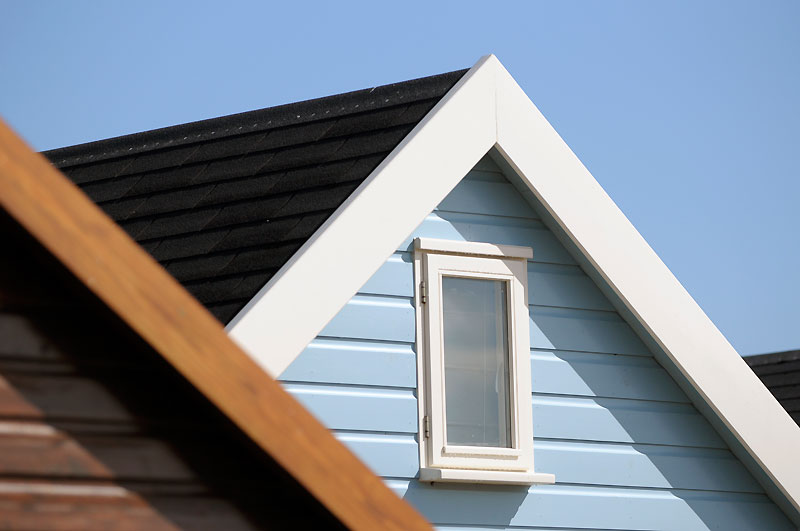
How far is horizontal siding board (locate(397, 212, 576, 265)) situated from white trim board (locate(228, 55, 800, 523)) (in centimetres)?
15

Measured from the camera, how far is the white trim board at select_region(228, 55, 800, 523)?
5.85 meters

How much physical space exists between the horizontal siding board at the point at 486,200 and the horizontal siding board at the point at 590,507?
1.53 meters

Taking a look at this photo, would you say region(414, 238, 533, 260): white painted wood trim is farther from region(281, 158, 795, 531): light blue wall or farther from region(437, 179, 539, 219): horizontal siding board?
region(437, 179, 539, 219): horizontal siding board

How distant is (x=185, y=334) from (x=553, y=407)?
4.34 m

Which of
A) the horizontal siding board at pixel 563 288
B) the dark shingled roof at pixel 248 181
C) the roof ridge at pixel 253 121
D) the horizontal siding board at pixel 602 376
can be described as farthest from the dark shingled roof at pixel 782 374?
the dark shingled roof at pixel 248 181

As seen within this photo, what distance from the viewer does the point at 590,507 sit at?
6.68 metres

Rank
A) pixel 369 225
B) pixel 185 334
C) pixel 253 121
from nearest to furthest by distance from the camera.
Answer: pixel 185 334
pixel 369 225
pixel 253 121

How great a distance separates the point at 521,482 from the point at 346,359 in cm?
118

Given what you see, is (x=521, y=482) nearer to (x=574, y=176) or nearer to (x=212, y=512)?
(x=574, y=176)

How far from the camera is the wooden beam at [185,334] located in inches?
98.3

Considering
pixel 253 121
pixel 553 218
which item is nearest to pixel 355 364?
pixel 553 218

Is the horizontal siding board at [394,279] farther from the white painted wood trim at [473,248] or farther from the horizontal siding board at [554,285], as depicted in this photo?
the white painted wood trim at [473,248]

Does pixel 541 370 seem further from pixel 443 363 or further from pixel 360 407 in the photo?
pixel 360 407

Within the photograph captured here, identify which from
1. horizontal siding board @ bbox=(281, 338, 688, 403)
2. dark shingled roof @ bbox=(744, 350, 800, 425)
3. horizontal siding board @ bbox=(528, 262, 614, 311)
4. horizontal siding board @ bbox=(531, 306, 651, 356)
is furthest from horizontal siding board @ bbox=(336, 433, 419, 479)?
dark shingled roof @ bbox=(744, 350, 800, 425)
